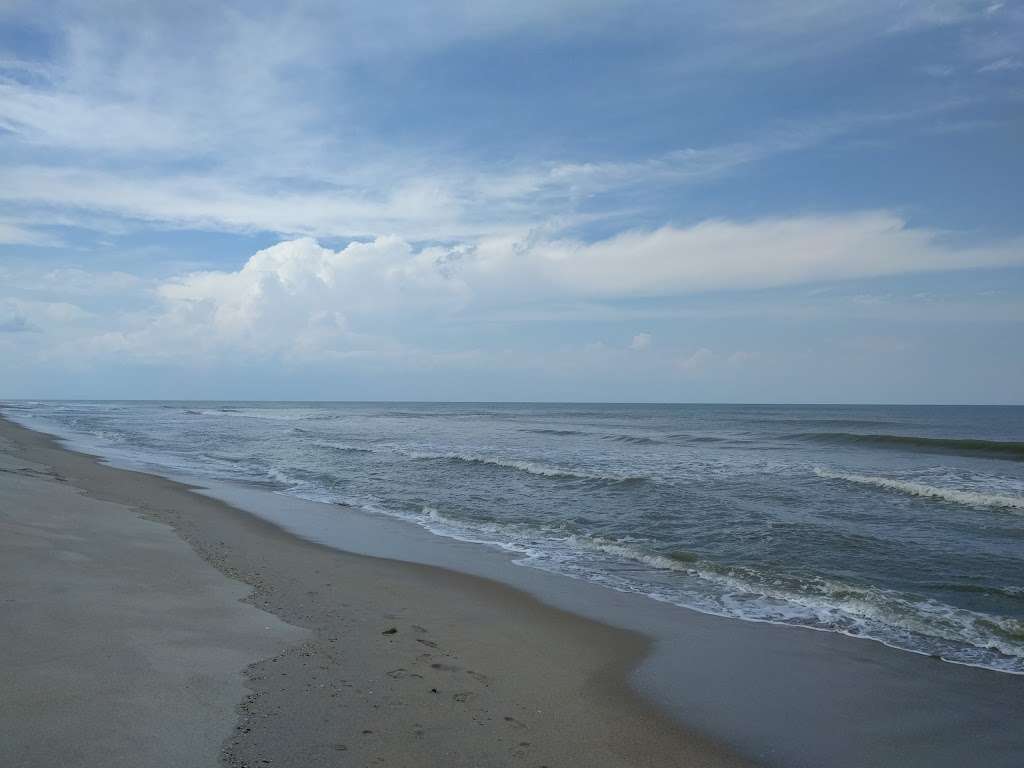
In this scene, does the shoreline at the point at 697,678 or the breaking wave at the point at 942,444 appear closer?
the shoreline at the point at 697,678

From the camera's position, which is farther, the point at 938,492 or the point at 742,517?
the point at 938,492

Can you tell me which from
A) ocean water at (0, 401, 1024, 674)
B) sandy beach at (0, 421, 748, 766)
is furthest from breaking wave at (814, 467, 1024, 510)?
sandy beach at (0, 421, 748, 766)

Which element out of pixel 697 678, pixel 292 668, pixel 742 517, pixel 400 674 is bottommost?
pixel 697 678

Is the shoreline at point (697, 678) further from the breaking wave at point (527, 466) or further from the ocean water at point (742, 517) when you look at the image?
the breaking wave at point (527, 466)

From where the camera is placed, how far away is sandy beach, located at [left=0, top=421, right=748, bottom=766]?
403 centimetres

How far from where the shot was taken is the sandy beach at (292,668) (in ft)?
13.2

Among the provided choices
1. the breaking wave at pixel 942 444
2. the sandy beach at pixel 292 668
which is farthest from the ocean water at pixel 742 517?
the sandy beach at pixel 292 668

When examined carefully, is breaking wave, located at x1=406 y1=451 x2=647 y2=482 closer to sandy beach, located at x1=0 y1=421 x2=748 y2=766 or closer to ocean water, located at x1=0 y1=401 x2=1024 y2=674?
ocean water, located at x1=0 y1=401 x2=1024 y2=674

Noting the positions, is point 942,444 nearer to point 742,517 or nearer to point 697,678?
point 742,517

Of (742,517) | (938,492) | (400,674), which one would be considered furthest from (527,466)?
(400,674)

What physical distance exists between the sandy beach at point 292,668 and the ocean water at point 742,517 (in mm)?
2904

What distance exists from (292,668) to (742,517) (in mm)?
11014

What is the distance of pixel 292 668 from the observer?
530 cm

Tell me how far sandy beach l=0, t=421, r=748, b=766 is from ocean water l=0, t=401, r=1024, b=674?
290 centimetres
